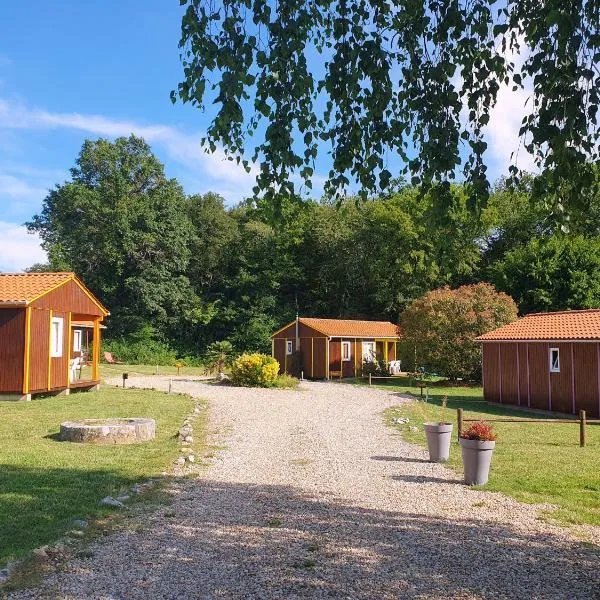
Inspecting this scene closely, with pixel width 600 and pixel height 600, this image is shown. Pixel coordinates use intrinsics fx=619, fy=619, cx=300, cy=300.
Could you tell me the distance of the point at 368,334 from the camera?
3506cm

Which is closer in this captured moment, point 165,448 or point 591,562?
point 591,562

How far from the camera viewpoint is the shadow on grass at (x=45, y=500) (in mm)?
5590

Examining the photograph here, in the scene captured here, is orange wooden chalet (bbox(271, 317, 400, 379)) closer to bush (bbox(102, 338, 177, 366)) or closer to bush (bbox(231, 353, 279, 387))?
bush (bbox(231, 353, 279, 387))

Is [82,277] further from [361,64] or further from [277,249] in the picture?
[361,64]

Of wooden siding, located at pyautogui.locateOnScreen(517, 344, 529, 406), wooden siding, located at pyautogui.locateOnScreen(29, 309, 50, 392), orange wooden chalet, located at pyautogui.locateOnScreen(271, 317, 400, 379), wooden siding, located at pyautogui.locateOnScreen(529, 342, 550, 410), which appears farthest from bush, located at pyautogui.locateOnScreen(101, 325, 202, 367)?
wooden siding, located at pyautogui.locateOnScreen(529, 342, 550, 410)

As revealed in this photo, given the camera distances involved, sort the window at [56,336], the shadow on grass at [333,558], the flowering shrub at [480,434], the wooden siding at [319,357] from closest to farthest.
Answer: the shadow on grass at [333,558] < the flowering shrub at [480,434] < the window at [56,336] < the wooden siding at [319,357]

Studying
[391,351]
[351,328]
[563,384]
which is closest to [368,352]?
[351,328]

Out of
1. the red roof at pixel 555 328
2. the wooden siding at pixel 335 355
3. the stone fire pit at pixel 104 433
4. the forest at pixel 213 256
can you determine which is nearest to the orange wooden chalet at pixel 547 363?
the red roof at pixel 555 328

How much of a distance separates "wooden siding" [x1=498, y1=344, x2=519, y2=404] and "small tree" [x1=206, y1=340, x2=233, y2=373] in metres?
14.8

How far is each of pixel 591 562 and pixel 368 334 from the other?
97.4 feet

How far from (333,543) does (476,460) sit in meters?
3.43

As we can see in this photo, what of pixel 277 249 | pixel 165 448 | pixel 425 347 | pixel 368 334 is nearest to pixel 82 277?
pixel 277 249

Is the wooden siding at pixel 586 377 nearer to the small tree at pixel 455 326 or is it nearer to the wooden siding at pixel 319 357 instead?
the small tree at pixel 455 326

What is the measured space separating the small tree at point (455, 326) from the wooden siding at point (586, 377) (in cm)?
995
